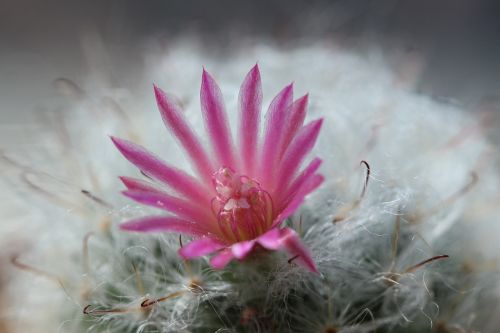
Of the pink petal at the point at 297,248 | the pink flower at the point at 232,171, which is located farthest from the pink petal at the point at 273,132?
the pink petal at the point at 297,248

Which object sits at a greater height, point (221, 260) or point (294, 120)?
point (294, 120)

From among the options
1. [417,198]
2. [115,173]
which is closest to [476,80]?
[417,198]

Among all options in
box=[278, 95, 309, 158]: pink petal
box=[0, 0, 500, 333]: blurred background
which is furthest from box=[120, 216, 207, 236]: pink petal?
box=[0, 0, 500, 333]: blurred background

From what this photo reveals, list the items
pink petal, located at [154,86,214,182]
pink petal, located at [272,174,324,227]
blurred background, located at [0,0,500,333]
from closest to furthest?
pink petal, located at [272,174,324,227]
pink petal, located at [154,86,214,182]
blurred background, located at [0,0,500,333]

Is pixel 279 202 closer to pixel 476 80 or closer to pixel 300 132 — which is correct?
pixel 300 132

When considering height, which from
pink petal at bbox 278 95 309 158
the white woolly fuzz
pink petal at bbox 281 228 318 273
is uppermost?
pink petal at bbox 278 95 309 158

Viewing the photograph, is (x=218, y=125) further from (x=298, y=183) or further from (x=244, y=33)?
(x=244, y=33)

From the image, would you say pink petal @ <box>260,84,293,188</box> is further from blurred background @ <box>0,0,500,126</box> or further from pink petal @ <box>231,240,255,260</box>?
blurred background @ <box>0,0,500,126</box>

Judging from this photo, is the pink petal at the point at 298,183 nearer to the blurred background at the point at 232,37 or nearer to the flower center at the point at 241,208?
the flower center at the point at 241,208

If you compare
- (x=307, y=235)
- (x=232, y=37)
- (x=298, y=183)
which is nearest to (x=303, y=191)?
(x=298, y=183)
